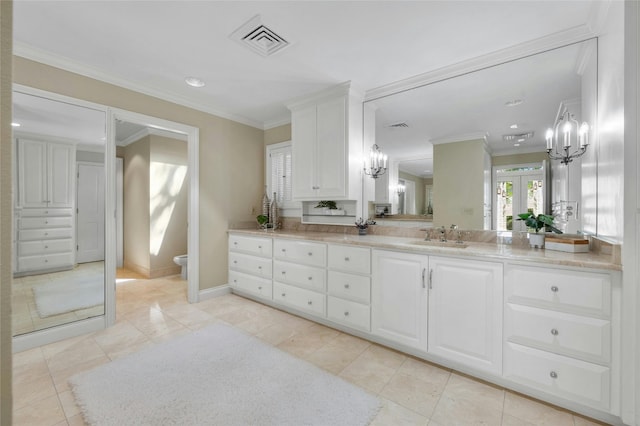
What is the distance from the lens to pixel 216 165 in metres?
3.69

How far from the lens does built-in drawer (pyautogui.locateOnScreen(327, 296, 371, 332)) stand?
2447mm

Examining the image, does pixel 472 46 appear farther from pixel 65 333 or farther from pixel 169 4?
pixel 65 333

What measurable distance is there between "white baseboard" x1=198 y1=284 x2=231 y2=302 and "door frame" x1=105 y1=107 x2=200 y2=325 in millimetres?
62

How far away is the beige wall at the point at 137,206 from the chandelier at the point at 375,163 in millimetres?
3622

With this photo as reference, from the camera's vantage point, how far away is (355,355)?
225 centimetres

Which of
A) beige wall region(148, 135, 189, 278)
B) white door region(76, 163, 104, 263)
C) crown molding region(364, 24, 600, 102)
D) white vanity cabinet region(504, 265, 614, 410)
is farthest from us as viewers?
beige wall region(148, 135, 189, 278)

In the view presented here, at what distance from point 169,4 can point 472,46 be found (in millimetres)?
2252

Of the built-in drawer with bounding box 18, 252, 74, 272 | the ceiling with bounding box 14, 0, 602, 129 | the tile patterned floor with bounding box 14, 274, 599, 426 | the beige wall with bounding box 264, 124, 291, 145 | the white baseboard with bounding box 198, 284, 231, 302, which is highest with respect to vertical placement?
the ceiling with bounding box 14, 0, 602, 129

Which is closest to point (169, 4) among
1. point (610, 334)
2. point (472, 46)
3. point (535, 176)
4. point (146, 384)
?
point (472, 46)

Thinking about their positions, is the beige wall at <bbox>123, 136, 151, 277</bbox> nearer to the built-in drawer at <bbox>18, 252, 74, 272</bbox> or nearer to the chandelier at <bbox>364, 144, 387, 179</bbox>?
the built-in drawer at <bbox>18, 252, 74, 272</bbox>

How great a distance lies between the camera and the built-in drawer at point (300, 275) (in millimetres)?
2781

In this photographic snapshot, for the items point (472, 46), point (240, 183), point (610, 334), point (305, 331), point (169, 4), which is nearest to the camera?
point (610, 334)

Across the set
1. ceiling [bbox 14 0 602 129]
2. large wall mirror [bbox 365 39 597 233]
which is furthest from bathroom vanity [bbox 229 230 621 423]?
ceiling [bbox 14 0 602 129]

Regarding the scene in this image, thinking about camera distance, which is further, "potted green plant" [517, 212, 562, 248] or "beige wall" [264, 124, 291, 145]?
"beige wall" [264, 124, 291, 145]
